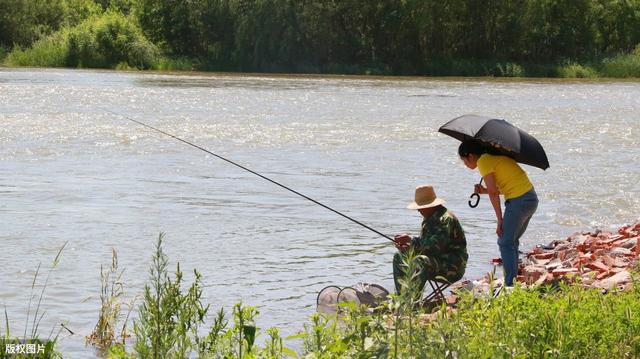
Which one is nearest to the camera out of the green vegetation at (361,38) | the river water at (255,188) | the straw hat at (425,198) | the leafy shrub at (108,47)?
the straw hat at (425,198)

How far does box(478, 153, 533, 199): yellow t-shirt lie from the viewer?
27.1 feet

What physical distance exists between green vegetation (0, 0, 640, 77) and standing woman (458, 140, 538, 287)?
2056 inches

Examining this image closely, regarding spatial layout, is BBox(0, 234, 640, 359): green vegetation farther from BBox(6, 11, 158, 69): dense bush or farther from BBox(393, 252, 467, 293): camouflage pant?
BBox(6, 11, 158, 69): dense bush

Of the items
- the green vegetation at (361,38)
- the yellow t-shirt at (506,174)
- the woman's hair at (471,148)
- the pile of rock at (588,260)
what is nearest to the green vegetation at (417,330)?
the pile of rock at (588,260)

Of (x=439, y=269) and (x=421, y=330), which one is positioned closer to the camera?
(x=421, y=330)

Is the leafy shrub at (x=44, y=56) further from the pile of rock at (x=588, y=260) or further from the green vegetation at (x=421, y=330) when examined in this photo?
the green vegetation at (x=421, y=330)

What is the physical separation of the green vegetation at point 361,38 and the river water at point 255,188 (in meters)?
27.2

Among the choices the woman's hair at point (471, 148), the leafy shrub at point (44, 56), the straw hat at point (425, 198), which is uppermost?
the woman's hair at point (471, 148)

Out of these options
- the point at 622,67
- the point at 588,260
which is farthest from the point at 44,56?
the point at 588,260

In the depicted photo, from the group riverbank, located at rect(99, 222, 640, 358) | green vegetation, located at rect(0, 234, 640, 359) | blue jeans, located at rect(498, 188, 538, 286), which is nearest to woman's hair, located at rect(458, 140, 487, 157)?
blue jeans, located at rect(498, 188, 538, 286)

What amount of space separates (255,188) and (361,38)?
50727 millimetres

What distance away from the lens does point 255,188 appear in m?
16.2

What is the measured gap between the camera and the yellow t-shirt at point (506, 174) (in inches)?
325

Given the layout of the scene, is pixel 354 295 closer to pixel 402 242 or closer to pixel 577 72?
pixel 402 242
